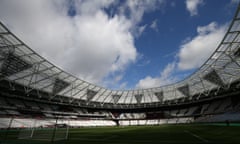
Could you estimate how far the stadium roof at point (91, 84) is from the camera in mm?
29547

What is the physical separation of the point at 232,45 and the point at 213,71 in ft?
47.4

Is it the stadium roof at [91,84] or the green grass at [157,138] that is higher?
the stadium roof at [91,84]

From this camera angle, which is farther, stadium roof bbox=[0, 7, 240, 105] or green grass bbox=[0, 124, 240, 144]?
stadium roof bbox=[0, 7, 240, 105]

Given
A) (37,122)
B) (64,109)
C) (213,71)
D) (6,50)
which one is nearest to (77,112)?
(64,109)

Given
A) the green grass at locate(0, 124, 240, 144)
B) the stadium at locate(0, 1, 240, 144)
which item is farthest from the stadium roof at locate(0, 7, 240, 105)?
the green grass at locate(0, 124, 240, 144)

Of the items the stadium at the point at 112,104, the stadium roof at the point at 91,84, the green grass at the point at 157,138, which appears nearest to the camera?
the green grass at the point at 157,138

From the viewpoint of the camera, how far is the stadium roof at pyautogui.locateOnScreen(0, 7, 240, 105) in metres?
29.5

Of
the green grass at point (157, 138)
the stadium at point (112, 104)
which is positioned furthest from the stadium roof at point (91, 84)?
the green grass at point (157, 138)

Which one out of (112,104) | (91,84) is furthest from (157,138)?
(112,104)

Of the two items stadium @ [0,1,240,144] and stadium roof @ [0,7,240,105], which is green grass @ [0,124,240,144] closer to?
stadium @ [0,1,240,144]

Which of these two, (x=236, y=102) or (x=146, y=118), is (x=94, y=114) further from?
(x=236, y=102)

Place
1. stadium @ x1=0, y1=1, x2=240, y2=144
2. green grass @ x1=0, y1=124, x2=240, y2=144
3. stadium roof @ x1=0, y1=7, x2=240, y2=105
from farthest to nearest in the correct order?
stadium roof @ x1=0, y1=7, x2=240, y2=105 → stadium @ x1=0, y1=1, x2=240, y2=144 → green grass @ x1=0, y1=124, x2=240, y2=144

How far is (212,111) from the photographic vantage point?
54875 mm

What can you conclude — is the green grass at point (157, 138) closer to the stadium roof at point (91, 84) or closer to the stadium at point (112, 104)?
the stadium at point (112, 104)
